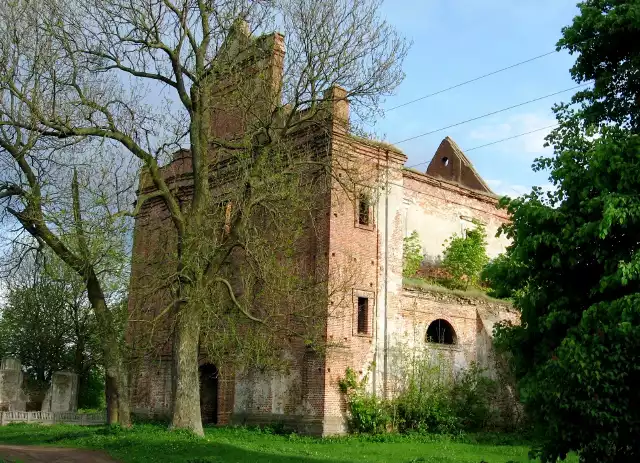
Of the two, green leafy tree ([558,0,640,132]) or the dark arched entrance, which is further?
the dark arched entrance

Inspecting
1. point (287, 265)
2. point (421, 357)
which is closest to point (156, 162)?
point (287, 265)

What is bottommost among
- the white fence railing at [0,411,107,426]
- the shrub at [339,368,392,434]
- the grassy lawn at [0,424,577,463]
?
the white fence railing at [0,411,107,426]

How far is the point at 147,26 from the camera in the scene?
56.3 ft

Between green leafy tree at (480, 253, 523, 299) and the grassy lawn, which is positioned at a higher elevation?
green leafy tree at (480, 253, 523, 299)

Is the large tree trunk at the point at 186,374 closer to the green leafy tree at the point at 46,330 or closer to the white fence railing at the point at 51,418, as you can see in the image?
the white fence railing at the point at 51,418

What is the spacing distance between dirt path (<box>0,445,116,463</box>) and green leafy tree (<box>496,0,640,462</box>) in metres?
8.50

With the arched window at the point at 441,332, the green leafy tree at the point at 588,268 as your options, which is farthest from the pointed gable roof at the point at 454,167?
the green leafy tree at the point at 588,268

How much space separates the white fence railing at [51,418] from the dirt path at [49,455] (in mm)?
11285

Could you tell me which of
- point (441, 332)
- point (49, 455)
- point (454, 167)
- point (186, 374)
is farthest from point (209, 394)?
point (454, 167)

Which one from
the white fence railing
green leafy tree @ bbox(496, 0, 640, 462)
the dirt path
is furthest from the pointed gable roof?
green leafy tree @ bbox(496, 0, 640, 462)

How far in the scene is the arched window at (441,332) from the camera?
23.1 metres

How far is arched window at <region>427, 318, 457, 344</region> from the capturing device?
75.8ft

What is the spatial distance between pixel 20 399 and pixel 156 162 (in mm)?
15484

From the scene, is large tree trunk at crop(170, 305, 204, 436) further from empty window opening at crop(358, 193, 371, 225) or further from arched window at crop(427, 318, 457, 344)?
arched window at crop(427, 318, 457, 344)
